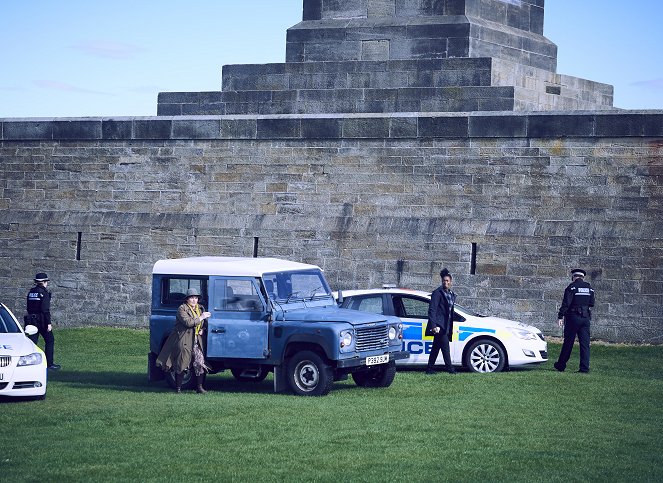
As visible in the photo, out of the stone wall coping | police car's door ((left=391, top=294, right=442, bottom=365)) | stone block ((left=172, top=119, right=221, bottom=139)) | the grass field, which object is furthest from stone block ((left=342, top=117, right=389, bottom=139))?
the grass field

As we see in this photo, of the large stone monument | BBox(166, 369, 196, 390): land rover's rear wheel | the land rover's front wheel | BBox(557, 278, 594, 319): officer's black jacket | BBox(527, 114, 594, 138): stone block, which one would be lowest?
BBox(166, 369, 196, 390): land rover's rear wheel

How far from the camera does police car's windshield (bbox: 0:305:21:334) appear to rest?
55.5 feet

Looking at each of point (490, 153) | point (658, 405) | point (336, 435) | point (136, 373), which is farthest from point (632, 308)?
point (336, 435)

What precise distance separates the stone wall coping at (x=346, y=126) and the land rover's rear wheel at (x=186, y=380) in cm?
853

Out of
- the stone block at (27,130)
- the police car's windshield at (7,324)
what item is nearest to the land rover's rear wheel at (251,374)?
the police car's windshield at (7,324)

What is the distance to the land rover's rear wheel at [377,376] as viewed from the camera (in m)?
17.2

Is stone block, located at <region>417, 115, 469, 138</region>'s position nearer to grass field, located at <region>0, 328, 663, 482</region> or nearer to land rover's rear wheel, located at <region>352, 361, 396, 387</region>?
grass field, located at <region>0, 328, 663, 482</region>

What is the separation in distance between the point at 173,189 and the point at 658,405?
13.2 metres

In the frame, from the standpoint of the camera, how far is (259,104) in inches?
1050

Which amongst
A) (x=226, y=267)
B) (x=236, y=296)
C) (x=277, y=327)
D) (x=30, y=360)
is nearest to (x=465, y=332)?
(x=277, y=327)

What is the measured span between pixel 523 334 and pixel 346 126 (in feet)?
22.3

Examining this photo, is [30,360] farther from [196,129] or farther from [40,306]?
[196,129]

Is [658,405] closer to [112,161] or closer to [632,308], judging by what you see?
[632,308]

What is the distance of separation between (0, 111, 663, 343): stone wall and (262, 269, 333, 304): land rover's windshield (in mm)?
6182
